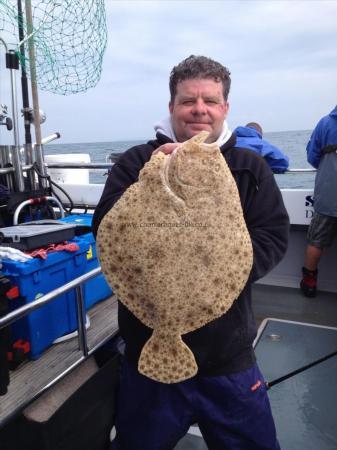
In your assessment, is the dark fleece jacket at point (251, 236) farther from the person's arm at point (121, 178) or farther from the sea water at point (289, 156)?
the sea water at point (289, 156)

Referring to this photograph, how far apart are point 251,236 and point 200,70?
78 centimetres

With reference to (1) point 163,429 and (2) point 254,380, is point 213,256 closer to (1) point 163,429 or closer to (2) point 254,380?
(2) point 254,380

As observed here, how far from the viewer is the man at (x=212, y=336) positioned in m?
1.79

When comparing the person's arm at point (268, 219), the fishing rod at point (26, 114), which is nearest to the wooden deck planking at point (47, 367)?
the person's arm at point (268, 219)

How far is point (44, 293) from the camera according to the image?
2840mm

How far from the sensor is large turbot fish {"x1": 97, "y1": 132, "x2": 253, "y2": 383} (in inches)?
60.2

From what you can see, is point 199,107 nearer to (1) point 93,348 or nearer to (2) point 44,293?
(2) point 44,293

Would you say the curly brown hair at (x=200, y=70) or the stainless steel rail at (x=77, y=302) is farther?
the stainless steel rail at (x=77, y=302)

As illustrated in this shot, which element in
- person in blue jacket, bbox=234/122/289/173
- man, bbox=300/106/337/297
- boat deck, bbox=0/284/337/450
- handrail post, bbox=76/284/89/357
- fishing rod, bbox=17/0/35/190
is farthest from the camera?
man, bbox=300/106/337/297

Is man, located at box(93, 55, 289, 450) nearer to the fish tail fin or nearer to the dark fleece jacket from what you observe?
the dark fleece jacket

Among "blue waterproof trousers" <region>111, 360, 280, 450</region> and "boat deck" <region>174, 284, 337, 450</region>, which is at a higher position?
"blue waterproof trousers" <region>111, 360, 280, 450</region>

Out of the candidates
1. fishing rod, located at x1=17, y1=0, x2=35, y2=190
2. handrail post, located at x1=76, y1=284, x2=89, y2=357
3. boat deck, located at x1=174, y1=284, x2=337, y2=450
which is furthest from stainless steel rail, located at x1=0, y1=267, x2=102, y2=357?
fishing rod, located at x1=17, y1=0, x2=35, y2=190

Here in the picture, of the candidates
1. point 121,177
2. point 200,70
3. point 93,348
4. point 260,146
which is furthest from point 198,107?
point 260,146

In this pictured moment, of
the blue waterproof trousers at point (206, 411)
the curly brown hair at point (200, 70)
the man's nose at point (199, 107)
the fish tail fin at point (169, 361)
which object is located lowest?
the blue waterproof trousers at point (206, 411)
